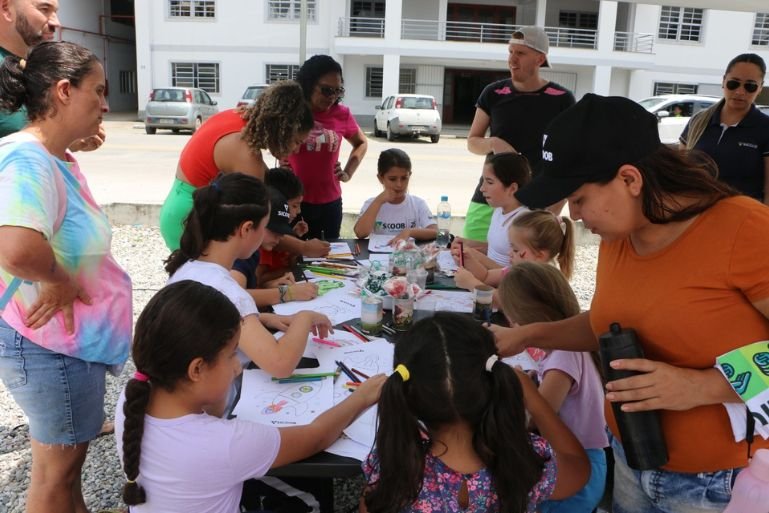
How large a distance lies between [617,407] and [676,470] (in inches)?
7.6

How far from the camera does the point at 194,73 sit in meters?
22.5

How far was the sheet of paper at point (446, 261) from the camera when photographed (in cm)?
319

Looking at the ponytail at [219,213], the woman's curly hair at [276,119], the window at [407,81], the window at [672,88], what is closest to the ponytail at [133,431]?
the ponytail at [219,213]

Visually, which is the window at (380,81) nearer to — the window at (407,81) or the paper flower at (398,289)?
the window at (407,81)

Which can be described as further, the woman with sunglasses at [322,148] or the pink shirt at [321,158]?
the pink shirt at [321,158]

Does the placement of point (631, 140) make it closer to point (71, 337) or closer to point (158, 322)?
point (158, 322)

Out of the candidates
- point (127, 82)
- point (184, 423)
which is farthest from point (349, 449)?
point (127, 82)

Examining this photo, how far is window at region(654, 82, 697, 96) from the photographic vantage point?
76.2ft

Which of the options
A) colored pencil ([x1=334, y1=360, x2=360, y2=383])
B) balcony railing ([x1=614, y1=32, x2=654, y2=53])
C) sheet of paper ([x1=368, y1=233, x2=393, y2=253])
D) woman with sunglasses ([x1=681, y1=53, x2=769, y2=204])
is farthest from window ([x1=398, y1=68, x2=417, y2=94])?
colored pencil ([x1=334, y1=360, x2=360, y2=383])

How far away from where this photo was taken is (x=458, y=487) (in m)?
1.27

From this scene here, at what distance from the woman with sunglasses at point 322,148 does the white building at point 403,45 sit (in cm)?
1844

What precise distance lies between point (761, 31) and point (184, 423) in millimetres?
27609

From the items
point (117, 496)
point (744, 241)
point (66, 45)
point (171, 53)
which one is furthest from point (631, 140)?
point (171, 53)

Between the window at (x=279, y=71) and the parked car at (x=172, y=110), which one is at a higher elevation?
the window at (x=279, y=71)
